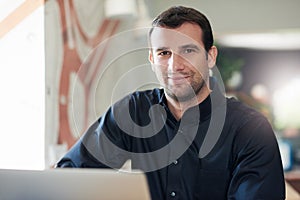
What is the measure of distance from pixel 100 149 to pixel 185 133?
27cm

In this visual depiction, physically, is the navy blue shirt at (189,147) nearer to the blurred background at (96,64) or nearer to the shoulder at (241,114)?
the shoulder at (241,114)

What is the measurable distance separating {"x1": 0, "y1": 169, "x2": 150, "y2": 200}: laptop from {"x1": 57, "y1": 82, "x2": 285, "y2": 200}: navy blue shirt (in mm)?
530

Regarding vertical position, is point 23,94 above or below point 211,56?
below

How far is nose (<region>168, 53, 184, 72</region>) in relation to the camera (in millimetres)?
1335

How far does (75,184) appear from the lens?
80cm

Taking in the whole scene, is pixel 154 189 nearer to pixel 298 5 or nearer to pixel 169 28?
pixel 169 28

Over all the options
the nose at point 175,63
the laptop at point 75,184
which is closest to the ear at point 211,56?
the nose at point 175,63

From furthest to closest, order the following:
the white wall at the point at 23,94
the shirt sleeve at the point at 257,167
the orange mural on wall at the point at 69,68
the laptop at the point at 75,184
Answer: the orange mural on wall at the point at 69,68 → the white wall at the point at 23,94 → the shirt sleeve at the point at 257,167 → the laptop at the point at 75,184

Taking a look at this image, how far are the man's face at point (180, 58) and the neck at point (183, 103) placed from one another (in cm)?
6

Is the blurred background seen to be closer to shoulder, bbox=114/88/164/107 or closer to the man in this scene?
shoulder, bbox=114/88/164/107

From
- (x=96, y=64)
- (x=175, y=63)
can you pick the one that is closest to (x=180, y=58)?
(x=175, y=63)

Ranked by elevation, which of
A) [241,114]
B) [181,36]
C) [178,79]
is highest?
[181,36]

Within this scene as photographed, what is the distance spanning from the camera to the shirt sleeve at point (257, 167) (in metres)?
1.22

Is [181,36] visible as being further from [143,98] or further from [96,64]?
[96,64]
